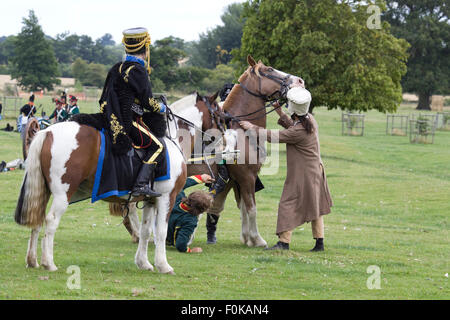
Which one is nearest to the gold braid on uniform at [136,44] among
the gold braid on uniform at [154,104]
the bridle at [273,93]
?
the gold braid on uniform at [154,104]

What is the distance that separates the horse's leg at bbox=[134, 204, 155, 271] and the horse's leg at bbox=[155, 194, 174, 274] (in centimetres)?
18

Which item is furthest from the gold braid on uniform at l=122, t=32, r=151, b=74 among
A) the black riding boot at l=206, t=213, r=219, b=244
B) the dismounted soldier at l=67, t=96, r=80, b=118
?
the dismounted soldier at l=67, t=96, r=80, b=118

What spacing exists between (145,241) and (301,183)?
8.94 ft

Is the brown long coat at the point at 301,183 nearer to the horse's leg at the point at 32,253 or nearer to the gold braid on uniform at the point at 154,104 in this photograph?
the gold braid on uniform at the point at 154,104

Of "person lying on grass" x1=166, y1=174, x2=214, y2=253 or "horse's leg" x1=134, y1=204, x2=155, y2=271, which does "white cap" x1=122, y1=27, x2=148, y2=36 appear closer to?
"horse's leg" x1=134, y1=204, x2=155, y2=271

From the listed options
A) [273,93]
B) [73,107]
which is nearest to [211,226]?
[273,93]

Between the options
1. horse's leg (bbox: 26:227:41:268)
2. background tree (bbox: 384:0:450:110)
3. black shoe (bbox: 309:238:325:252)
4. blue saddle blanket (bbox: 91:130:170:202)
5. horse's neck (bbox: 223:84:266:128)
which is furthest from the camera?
background tree (bbox: 384:0:450:110)

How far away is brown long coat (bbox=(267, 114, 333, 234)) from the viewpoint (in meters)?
9.61

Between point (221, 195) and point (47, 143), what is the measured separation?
403 centimetres

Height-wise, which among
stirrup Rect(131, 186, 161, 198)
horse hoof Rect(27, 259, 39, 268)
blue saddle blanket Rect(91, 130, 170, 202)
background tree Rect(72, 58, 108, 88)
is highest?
background tree Rect(72, 58, 108, 88)

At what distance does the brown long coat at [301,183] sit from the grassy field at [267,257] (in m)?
0.57

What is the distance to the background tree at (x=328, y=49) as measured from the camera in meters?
27.9

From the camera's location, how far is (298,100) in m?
9.30

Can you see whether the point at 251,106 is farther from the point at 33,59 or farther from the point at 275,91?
the point at 33,59
